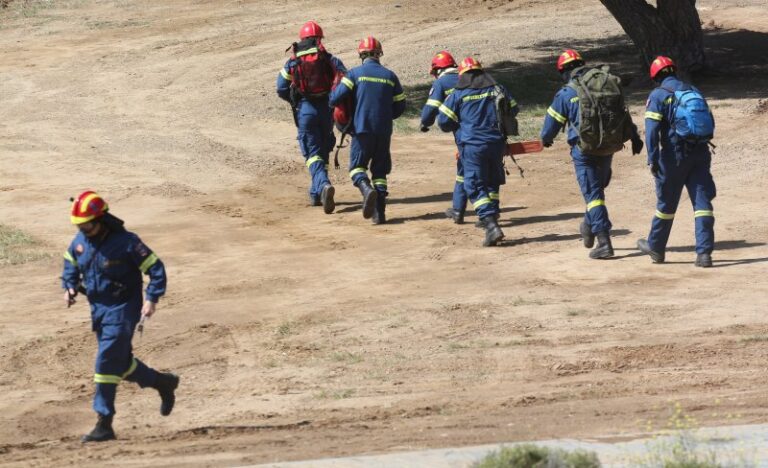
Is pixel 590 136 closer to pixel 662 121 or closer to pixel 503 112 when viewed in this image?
pixel 662 121

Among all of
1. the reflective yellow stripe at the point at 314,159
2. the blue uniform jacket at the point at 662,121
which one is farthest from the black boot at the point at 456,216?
the blue uniform jacket at the point at 662,121

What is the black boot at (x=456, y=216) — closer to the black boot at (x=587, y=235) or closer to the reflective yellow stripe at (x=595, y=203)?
the black boot at (x=587, y=235)

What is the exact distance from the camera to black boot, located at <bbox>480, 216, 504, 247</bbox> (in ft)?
47.5

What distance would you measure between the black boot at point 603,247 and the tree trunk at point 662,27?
10.9m

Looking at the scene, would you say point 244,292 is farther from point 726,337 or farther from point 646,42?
point 646,42

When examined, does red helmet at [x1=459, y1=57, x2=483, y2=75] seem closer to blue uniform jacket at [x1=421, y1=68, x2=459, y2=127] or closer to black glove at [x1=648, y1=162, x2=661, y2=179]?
blue uniform jacket at [x1=421, y1=68, x2=459, y2=127]

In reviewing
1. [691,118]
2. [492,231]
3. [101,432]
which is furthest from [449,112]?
[101,432]

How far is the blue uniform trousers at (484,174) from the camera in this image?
1445 cm

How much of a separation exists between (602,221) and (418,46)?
50.1 feet

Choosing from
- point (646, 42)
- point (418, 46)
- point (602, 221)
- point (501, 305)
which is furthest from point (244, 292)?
point (418, 46)

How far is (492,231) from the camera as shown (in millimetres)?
14492

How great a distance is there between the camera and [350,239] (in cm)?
1526

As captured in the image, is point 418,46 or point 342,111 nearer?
point 342,111

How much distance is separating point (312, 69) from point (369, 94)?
105 centimetres
